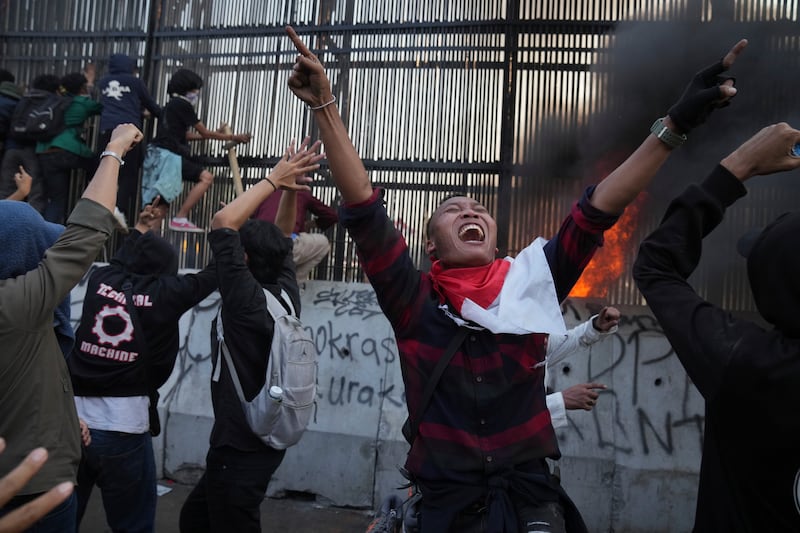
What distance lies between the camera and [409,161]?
22.4 feet

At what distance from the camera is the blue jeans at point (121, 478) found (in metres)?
3.33

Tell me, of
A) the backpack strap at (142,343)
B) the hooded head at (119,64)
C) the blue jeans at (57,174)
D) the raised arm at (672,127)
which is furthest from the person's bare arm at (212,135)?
the raised arm at (672,127)

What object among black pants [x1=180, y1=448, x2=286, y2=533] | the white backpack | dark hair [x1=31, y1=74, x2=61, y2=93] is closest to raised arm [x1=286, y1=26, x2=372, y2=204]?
the white backpack

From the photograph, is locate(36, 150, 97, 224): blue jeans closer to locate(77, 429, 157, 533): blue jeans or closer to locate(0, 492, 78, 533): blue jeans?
locate(77, 429, 157, 533): blue jeans

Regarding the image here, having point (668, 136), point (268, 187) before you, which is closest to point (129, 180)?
point (268, 187)

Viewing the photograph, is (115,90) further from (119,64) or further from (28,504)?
(28,504)

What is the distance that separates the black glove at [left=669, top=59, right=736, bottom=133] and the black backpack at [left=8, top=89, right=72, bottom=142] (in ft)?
21.8

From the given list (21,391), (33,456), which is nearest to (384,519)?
(21,391)

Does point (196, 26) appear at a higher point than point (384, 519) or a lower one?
higher

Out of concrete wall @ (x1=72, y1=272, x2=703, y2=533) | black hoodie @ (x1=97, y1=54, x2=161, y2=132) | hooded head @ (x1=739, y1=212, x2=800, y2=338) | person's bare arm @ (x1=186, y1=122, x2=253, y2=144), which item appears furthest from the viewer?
person's bare arm @ (x1=186, y1=122, x2=253, y2=144)

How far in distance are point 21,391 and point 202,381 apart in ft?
12.0

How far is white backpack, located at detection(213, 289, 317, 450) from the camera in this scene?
10.3 feet

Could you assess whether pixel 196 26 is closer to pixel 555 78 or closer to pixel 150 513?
pixel 555 78

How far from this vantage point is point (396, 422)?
17.3 feet
